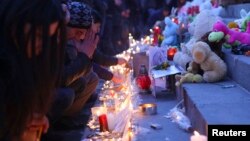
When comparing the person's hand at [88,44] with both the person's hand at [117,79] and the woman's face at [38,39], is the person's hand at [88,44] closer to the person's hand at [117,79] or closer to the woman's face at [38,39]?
the person's hand at [117,79]

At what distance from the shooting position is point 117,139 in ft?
12.2

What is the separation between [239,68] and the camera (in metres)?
3.85

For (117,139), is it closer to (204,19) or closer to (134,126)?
(134,126)

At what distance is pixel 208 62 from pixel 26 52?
2322 millimetres

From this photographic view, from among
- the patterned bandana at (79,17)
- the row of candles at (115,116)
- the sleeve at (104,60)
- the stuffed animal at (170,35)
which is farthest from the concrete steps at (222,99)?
the stuffed animal at (170,35)

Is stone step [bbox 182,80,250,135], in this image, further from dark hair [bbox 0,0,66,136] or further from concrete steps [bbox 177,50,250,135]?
dark hair [bbox 0,0,66,136]

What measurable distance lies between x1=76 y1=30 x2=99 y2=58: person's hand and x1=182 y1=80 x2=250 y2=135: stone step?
0.86m

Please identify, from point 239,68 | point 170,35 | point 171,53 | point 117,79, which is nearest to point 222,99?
point 239,68

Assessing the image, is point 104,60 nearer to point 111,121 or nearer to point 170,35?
point 170,35

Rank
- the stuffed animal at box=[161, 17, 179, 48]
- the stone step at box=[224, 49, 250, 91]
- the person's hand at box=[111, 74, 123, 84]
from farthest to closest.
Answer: the stuffed animal at box=[161, 17, 179, 48]
the person's hand at box=[111, 74, 123, 84]
the stone step at box=[224, 49, 250, 91]

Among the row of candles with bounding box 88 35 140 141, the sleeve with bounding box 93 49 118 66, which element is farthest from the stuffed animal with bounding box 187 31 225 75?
the sleeve with bounding box 93 49 118 66

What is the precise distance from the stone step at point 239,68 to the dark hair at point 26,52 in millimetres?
1884

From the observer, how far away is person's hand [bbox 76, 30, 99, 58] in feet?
13.6

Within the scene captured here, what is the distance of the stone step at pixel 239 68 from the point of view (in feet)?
12.0
